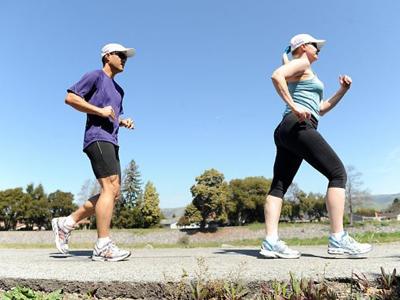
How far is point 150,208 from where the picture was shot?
7862cm

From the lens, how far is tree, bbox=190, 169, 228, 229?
73.0 metres

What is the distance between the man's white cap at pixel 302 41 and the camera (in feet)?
15.5

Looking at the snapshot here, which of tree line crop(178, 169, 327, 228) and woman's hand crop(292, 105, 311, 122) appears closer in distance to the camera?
woman's hand crop(292, 105, 311, 122)

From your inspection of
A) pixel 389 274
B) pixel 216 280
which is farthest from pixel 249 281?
pixel 389 274

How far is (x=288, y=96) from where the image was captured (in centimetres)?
421

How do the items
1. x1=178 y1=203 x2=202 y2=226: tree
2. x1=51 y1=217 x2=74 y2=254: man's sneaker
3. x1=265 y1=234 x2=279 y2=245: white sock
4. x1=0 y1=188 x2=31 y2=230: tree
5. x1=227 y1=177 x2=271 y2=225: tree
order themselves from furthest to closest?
x1=0 y1=188 x2=31 y2=230: tree → x1=227 y1=177 x2=271 y2=225: tree → x1=178 y1=203 x2=202 y2=226: tree → x1=51 y1=217 x2=74 y2=254: man's sneaker → x1=265 y1=234 x2=279 y2=245: white sock

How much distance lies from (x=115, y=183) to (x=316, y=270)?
2471 mm

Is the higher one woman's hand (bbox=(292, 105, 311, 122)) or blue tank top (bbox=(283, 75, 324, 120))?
blue tank top (bbox=(283, 75, 324, 120))

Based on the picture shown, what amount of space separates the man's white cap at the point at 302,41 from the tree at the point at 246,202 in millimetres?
72792

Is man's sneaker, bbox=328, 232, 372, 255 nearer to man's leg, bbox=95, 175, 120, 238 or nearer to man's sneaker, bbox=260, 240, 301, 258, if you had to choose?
man's sneaker, bbox=260, 240, 301, 258

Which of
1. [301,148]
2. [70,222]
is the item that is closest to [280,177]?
[301,148]

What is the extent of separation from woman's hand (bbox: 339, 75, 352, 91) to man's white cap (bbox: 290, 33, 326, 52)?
52 cm

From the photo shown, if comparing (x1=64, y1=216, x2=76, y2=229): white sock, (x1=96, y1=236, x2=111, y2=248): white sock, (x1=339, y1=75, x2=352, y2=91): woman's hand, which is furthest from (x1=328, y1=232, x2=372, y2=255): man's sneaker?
(x1=64, y1=216, x2=76, y2=229): white sock

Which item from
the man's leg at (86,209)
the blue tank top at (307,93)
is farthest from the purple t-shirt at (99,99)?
the blue tank top at (307,93)
